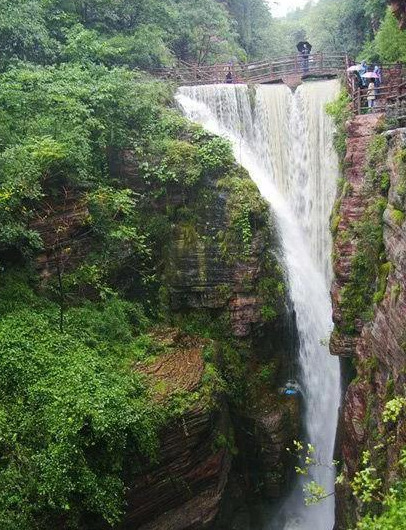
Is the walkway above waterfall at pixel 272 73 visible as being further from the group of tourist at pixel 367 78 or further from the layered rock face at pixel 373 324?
the layered rock face at pixel 373 324

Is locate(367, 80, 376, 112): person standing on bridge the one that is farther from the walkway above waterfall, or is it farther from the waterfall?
the walkway above waterfall

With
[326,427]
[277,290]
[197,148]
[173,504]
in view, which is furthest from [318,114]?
[173,504]

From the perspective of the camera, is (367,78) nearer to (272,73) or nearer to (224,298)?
(272,73)

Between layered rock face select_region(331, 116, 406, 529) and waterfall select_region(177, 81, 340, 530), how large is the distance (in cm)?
168

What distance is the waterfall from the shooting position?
47.5 feet

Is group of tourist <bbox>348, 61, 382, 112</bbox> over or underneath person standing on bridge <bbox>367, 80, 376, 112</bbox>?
over

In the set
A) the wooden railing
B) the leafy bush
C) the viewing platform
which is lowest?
the leafy bush

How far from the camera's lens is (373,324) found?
1120cm

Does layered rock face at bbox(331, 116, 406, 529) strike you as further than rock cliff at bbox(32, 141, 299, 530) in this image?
No

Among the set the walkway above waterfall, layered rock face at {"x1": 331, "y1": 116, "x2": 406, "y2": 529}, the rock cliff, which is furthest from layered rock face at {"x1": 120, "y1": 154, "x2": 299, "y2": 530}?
the walkway above waterfall

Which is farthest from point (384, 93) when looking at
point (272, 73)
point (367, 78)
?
point (272, 73)

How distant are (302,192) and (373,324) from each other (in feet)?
24.2

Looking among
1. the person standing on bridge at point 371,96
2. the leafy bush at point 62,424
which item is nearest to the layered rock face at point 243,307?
the leafy bush at point 62,424

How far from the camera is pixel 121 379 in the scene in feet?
33.2
